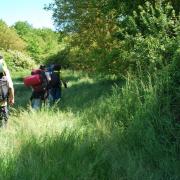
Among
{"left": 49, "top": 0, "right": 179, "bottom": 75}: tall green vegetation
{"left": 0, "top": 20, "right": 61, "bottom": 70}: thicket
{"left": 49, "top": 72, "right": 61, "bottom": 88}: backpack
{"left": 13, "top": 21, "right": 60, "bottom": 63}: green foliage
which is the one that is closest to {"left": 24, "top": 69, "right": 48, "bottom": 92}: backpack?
{"left": 49, "top": 0, "right": 179, "bottom": 75}: tall green vegetation

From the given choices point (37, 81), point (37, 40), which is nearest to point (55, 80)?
point (37, 81)

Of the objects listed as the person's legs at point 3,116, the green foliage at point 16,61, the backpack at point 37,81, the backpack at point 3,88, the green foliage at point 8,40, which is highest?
the green foliage at point 8,40

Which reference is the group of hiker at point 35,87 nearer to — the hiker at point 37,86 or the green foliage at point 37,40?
the hiker at point 37,86

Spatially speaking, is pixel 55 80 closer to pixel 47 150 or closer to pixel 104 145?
pixel 104 145

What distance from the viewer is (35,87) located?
50.1 ft

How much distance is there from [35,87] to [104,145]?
25.1 feet

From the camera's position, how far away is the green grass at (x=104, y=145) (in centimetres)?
678

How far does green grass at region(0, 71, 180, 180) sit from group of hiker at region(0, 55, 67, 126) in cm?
86

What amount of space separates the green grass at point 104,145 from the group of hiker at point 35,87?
0.86m

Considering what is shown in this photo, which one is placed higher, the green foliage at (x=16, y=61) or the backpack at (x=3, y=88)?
the backpack at (x=3, y=88)

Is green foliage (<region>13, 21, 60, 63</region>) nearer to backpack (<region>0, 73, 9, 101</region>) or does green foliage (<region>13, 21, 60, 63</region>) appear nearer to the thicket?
the thicket

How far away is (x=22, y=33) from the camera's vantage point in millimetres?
139000

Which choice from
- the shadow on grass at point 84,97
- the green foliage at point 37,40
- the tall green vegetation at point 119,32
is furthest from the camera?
the green foliage at point 37,40

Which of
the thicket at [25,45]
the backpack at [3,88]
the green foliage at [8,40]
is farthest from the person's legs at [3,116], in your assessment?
the green foliage at [8,40]
